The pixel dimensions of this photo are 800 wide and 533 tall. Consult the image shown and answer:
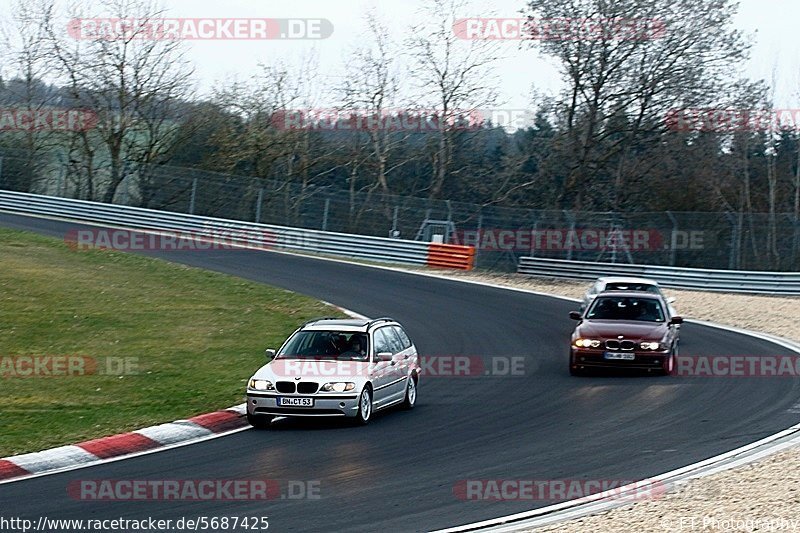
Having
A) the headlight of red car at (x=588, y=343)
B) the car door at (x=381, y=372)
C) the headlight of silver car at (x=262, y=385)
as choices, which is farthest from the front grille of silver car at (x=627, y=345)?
the headlight of silver car at (x=262, y=385)

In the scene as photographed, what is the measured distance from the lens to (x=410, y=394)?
1625 centimetres

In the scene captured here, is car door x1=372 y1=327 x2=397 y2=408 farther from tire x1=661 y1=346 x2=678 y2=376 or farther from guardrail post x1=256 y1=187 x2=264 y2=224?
guardrail post x1=256 y1=187 x2=264 y2=224

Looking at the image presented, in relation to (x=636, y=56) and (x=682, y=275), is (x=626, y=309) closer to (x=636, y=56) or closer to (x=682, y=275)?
(x=682, y=275)

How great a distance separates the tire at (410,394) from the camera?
635 inches

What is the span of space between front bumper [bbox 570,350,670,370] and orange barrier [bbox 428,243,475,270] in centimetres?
1954

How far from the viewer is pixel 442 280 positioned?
35.6 m

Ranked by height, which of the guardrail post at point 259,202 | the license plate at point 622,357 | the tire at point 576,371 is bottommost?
the tire at point 576,371

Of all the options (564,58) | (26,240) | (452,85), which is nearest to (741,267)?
(564,58)

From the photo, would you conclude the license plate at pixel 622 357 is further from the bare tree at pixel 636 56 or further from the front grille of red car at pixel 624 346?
the bare tree at pixel 636 56

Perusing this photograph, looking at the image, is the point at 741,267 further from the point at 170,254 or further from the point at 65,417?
the point at 65,417

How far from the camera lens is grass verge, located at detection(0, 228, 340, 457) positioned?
14.7 metres

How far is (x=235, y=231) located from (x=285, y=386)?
29.6 meters

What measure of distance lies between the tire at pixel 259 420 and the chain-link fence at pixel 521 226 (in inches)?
1000

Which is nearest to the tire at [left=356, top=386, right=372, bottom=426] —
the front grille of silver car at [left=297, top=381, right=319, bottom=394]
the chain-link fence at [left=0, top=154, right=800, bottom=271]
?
the front grille of silver car at [left=297, top=381, right=319, bottom=394]
